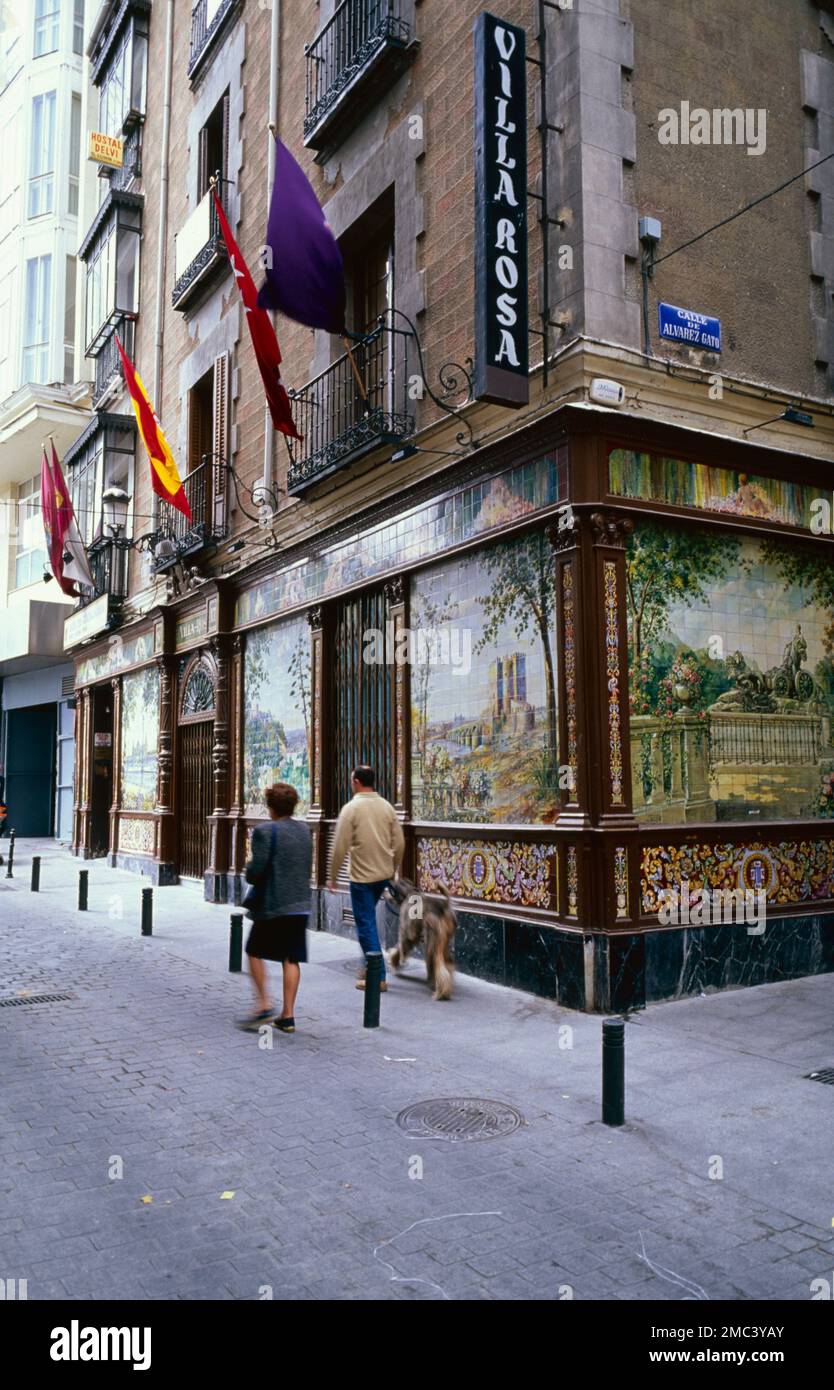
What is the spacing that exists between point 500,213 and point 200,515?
30.9ft

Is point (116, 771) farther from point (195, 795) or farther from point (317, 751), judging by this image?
point (317, 751)

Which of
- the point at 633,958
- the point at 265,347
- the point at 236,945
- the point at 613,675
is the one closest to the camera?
the point at 633,958

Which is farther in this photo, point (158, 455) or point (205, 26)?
point (205, 26)

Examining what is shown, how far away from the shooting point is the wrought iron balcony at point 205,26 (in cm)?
1691

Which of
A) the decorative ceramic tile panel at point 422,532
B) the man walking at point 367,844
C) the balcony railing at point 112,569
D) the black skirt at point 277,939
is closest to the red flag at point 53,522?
the balcony railing at point 112,569

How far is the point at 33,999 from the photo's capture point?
28.8 feet

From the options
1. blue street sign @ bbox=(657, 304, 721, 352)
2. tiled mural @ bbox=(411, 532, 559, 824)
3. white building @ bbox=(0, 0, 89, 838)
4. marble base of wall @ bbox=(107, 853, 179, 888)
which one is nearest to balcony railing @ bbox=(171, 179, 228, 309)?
tiled mural @ bbox=(411, 532, 559, 824)

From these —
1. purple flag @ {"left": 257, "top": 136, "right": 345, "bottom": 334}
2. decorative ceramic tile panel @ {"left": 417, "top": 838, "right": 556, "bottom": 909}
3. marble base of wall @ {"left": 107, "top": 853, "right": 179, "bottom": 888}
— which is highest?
purple flag @ {"left": 257, "top": 136, "right": 345, "bottom": 334}

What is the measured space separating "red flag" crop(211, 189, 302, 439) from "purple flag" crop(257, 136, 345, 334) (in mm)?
893

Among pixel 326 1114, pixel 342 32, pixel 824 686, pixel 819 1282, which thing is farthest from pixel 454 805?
pixel 342 32

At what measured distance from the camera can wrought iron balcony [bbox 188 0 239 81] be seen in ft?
55.5

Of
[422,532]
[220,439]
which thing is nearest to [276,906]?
[422,532]

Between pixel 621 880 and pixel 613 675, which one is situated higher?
pixel 613 675

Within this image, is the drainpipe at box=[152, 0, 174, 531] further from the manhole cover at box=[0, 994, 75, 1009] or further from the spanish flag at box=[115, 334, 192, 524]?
the manhole cover at box=[0, 994, 75, 1009]
